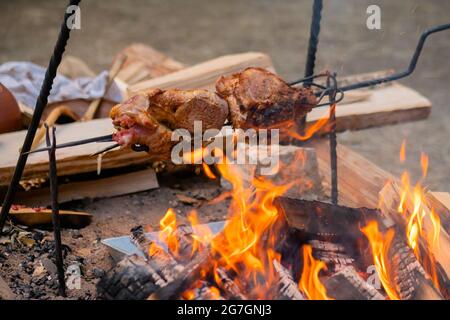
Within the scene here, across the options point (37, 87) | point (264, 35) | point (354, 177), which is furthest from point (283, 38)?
point (354, 177)

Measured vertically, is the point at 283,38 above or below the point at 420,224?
above

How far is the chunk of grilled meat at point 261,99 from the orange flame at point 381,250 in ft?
2.38

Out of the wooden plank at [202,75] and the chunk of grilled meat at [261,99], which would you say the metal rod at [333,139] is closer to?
the chunk of grilled meat at [261,99]

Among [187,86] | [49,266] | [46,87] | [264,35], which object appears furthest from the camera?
[264,35]

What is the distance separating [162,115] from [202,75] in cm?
183

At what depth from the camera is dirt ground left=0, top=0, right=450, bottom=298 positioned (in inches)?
249

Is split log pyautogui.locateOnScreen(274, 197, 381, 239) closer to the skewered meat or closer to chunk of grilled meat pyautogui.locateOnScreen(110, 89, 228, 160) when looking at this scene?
the skewered meat

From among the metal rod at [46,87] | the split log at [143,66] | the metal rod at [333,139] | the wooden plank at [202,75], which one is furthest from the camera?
the split log at [143,66]

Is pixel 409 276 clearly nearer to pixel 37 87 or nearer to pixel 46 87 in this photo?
pixel 46 87

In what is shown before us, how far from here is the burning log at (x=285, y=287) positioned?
287 cm

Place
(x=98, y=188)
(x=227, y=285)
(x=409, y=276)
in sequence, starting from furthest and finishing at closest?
(x=98, y=188), (x=409, y=276), (x=227, y=285)

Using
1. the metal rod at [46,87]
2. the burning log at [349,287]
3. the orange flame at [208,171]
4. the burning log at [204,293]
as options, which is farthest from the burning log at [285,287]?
the metal rod at [46,87]

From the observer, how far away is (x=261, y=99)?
3.25m
